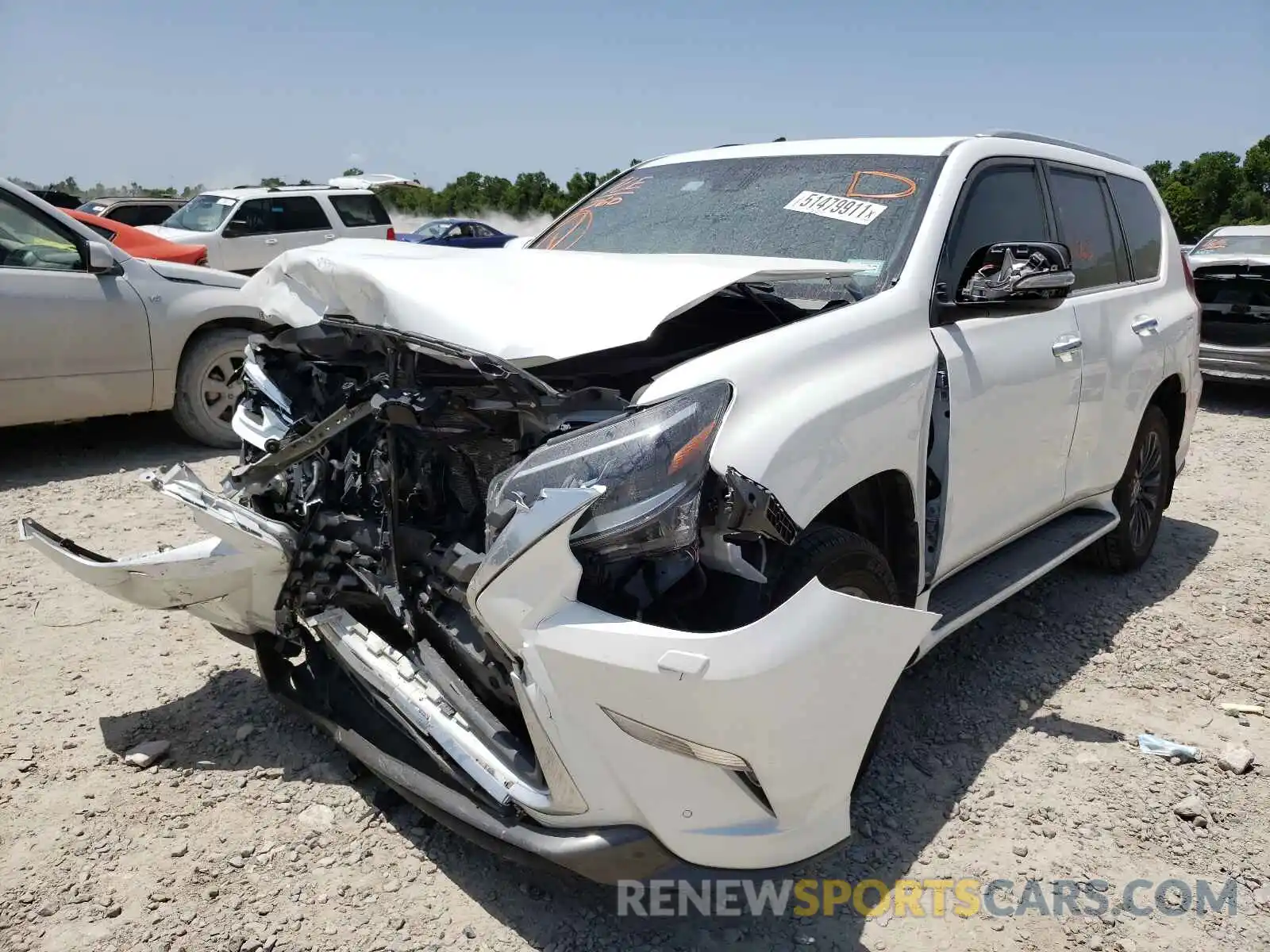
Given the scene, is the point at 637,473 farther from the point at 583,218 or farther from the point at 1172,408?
the point at 1172,408

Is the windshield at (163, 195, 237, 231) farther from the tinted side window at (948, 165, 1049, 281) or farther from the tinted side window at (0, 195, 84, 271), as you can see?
the tinted side window at (948, 165, 1049, 281)

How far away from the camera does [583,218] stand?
4.09 metres

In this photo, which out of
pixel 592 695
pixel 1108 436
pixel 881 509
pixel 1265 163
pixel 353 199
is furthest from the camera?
pixel 1265 163

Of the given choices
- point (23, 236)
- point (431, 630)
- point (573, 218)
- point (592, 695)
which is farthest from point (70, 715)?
point (23, 236)

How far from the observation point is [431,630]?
95.7 inches

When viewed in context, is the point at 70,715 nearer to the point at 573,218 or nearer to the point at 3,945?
the point at 3,945

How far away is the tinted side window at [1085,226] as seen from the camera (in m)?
3.80

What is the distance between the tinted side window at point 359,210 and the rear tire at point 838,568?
14.4 meters

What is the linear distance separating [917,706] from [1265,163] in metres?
31.3

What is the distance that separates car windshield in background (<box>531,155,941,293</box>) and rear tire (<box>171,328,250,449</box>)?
313 centimetres

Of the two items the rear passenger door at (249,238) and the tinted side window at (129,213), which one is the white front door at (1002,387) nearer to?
the rear passenger door at (249,238)

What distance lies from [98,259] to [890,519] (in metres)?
5.07

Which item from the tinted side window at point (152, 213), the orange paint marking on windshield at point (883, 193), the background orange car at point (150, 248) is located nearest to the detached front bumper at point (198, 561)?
the orange paint marking on windshield at point (883, 193)

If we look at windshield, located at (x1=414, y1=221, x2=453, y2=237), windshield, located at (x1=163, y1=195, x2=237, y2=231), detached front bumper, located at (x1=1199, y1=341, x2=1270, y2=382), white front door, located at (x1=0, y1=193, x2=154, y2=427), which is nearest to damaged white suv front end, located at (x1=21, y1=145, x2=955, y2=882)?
white front door, located at (x1=0, y1=193, x2=154, y2=427)
